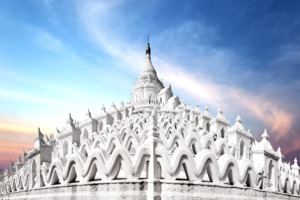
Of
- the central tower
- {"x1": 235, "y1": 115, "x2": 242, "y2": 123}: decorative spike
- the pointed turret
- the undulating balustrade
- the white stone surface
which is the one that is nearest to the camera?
the white stone surface

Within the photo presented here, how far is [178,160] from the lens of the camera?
10.4 meters

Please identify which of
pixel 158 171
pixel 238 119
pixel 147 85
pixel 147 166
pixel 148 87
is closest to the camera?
pixel 158 171

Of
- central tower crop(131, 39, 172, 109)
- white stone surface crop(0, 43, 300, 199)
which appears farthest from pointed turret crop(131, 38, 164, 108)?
white stone surface crop(0, 43, 300, 199)

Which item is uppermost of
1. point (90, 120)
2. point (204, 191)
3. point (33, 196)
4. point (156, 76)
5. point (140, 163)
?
point (156, 76)

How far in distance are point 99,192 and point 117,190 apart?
3.35ft

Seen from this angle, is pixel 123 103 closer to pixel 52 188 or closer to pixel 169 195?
pixel 52 188

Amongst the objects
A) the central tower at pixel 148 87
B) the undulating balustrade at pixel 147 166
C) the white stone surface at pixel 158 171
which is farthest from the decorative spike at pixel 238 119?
the central tower at pixel 148 87

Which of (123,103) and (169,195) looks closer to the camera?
(169,195)

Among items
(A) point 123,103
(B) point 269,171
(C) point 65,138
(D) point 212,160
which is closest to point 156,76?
(A) point 123,103

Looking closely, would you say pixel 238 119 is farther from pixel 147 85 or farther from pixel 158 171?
pixel 147 85

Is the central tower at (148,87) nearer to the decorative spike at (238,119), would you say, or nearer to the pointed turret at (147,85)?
the pointed turret at (147,85)

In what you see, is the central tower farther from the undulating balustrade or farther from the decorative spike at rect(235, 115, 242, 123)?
the undulating balustrade

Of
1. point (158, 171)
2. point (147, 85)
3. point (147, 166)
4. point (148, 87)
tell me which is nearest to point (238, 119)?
point (147, 166)

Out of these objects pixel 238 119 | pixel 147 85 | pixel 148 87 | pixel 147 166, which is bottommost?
pixel 147 166
